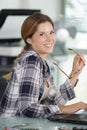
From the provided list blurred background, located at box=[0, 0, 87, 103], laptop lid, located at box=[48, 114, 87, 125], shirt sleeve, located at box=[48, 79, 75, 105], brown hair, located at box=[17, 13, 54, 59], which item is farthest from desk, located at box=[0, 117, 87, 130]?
blurred background, located at box=[0, 0, 87, 103]

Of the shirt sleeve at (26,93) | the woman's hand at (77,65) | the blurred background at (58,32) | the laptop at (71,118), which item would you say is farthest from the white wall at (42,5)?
the laptop at (71,118)

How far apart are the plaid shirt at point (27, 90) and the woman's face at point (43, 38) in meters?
0.04

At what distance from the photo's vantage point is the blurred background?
305 centimetres

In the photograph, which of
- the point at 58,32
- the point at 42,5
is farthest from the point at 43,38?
Answer: the point at 42,5

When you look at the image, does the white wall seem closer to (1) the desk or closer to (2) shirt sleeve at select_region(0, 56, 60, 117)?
(2) shirt sleeve at select_region(0, 56, 60, 117)

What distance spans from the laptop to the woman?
0.14 feet

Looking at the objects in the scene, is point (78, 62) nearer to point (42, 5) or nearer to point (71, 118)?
point (71, 118)

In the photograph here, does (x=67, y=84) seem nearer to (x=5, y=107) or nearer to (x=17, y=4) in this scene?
(x=5, y=107)

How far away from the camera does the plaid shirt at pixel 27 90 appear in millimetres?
1612

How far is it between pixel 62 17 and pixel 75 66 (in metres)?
1.55

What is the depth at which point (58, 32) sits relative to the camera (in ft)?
10.3

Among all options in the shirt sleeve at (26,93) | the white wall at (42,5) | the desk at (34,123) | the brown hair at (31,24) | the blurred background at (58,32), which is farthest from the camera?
the white wall at (42,5)

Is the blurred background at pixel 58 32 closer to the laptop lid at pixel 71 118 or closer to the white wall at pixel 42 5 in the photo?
the white wall at pixel 42 5

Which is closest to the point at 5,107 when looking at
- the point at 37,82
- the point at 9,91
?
the point at 9,91
